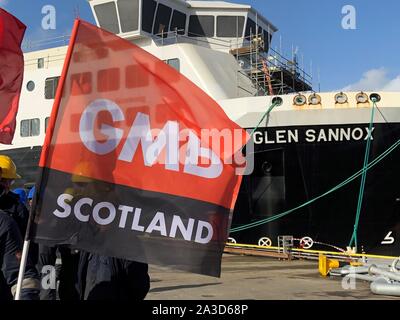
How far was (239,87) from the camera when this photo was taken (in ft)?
→ 46.9

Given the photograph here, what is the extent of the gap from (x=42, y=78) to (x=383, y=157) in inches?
418

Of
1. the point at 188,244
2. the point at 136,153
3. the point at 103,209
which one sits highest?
the point at 136,153

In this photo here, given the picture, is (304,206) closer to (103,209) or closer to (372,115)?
(372,115)

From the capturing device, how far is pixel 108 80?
114 inches

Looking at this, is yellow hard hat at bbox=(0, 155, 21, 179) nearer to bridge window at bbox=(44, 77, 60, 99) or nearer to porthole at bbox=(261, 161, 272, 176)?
porthole at bbox=(261, 161, 272, 176)

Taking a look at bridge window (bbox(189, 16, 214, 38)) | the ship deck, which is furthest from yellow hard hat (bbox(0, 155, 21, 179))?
bridge window (bbox(189, 16, 214, 38))

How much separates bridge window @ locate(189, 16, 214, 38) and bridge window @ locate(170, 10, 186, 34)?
276 mm

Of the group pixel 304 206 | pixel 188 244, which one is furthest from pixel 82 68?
pixel 304 206

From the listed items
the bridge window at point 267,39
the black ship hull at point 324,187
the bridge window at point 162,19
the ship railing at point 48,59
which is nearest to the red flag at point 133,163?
the black ship hull at point 324,187

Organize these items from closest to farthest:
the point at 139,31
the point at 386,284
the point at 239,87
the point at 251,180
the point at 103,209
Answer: the point at 103,209 < the point at 386,284 < the point at 251,180 < the point at 239,87 < the point at 139,31

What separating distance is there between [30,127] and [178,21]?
583 cm

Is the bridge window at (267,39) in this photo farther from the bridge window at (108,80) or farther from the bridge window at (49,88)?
the bridge window at (108,80)

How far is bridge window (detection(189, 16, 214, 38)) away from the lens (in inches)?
653

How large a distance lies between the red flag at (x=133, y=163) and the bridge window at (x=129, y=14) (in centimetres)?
1300
